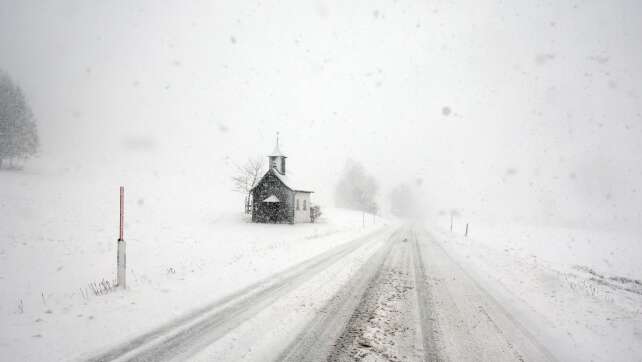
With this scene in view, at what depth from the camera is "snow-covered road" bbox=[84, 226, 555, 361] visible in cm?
420

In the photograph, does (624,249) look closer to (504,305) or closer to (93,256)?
(504,305)

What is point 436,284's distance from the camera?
28.1ft

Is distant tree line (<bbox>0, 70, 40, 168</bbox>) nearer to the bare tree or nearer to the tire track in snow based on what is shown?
the bare tree

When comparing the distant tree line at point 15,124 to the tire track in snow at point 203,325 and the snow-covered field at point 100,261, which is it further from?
the tire track in snow at point 203,325

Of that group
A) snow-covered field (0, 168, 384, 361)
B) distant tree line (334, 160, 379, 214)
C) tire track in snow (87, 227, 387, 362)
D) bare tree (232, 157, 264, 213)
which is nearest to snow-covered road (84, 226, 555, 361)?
tire track in snow (87, 227, 387, 362)

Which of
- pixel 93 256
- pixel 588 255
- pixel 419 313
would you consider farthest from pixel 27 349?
pixel 588 255

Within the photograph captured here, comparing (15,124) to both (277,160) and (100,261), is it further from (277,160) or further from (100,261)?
(100,261)

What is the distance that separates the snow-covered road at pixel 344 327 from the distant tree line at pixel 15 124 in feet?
160

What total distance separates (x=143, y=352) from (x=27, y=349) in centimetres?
151

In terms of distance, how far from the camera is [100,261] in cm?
1432

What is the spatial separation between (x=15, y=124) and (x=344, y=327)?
5289 centimetres

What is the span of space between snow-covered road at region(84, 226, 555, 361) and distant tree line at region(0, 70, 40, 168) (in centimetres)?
4886

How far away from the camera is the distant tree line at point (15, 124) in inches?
1476

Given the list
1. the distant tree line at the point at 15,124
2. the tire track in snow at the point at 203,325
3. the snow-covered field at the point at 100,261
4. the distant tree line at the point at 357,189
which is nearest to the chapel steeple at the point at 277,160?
the snow-covered field at the point at 100,261
